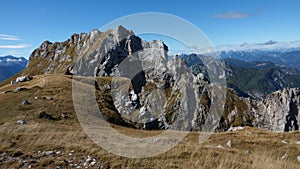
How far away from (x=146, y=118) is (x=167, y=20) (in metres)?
144

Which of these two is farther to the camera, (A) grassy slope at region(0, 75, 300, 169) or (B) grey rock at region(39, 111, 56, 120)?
(B) grey rock at region(39, 111, 56, 120)

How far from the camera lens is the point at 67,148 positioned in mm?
19922

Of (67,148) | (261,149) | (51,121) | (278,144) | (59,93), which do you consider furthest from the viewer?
(59,93)

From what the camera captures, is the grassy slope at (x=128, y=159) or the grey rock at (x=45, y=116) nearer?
the grassy slope at (x=128, y=159)

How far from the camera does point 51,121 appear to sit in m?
38.2

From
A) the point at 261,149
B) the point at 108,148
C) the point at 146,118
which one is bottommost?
the point at 146,118

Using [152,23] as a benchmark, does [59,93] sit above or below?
below

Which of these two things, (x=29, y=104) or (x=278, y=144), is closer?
(x=278, y=144)

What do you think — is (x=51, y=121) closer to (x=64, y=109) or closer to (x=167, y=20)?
(x=64, y=109)

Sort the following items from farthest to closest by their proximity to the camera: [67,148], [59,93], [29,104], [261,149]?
[59,93] → [29,104] → [261,149] → [67,148]

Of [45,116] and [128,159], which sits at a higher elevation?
[128,159]

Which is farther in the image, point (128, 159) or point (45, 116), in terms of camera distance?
point (45, 116)

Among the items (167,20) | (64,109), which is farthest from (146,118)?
(167,20)

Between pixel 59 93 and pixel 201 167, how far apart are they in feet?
167
